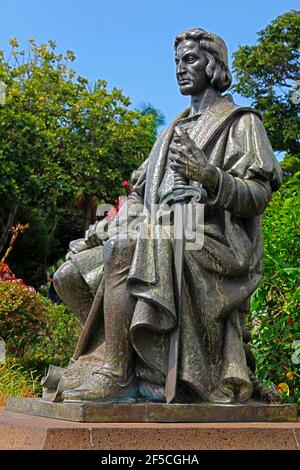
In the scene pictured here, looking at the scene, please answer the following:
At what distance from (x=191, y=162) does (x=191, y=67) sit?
0.80 m

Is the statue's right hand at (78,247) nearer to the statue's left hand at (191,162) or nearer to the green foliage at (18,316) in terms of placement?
the statue's left hand at (191,162)

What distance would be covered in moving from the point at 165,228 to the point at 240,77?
19830mm

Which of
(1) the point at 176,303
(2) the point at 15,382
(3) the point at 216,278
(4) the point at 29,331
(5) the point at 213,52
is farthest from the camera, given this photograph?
(4) the point at 29,331

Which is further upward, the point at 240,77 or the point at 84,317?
the point at 240,77

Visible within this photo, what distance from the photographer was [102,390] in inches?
168

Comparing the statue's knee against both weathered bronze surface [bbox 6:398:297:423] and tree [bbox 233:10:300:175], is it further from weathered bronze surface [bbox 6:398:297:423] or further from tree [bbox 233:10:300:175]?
tree [bbox 233:10:300:175]

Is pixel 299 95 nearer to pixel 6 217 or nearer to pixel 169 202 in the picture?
pixel 6 217

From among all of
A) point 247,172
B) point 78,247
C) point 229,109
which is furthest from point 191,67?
point 78,247

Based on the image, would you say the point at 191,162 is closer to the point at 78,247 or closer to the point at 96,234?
the point at 96,234

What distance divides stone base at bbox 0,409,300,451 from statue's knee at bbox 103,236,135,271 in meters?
0.81

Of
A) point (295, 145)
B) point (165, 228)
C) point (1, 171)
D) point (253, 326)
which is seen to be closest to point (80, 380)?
point (165, 228)

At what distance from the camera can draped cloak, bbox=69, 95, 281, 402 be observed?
4340 mm

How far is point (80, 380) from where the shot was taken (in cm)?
448

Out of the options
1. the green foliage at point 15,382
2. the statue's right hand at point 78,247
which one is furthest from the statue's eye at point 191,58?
the green foliage at point 15,382
